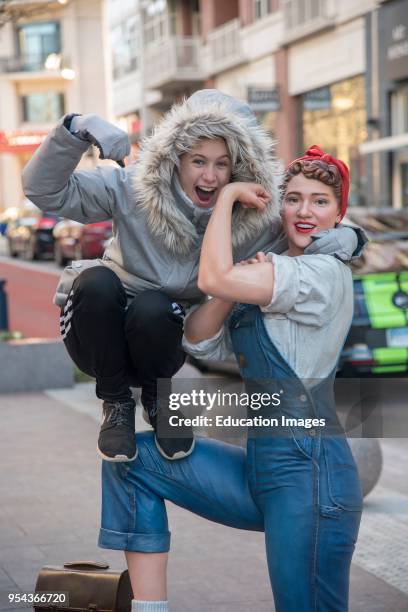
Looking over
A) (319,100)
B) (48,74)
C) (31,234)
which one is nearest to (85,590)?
(319,100)

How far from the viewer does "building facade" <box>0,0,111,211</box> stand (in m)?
62.8

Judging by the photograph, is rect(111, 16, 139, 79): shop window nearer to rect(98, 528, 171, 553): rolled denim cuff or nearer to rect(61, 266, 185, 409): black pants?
rect(61, 266, 185, 409): black pants

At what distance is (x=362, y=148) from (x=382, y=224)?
41.9 ft

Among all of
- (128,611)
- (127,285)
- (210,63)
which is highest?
(210,63)

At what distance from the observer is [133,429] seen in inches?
147

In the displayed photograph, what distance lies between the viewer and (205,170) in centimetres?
373

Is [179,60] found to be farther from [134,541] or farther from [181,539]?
[134,541]

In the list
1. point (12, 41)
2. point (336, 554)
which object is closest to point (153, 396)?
point (336, 554)

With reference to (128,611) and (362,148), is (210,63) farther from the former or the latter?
(128,611)

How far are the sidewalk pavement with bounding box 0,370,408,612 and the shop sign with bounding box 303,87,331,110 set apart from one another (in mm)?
20777

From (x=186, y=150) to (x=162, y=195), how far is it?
17 cm

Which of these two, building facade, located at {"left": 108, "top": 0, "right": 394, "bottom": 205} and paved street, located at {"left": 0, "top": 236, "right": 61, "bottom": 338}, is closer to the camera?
paved street, located at {"left": 0, "top": 236, "right": 61, "bottom": 338}

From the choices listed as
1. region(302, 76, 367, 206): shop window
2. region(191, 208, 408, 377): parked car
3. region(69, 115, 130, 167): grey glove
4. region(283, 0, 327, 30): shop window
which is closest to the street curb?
region(191, 208, 408, 377): parked car

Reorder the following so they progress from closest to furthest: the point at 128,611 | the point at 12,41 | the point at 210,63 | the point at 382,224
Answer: the point at 128,611, the point at 382,224, the point at 210,63, the point at 12,41
